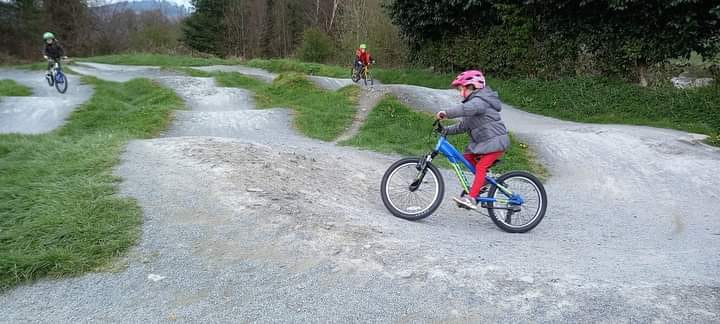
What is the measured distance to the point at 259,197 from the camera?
4656mm

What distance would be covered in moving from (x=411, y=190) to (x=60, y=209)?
10.6 feet

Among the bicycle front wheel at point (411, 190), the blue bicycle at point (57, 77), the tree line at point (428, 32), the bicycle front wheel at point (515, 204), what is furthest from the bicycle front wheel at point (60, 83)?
the bicycle front wheel at point (515, 204)

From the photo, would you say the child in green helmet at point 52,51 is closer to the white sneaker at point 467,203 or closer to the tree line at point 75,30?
the white sneaker at point 467,203

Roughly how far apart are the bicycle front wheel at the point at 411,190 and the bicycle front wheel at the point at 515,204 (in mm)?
585

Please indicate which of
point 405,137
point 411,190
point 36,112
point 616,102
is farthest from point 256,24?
point 411,190

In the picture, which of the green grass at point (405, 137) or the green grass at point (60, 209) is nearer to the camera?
the green grass at point (60, 209)

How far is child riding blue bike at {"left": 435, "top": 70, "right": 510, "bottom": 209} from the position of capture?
4754mm

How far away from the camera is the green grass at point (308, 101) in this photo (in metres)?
11.6

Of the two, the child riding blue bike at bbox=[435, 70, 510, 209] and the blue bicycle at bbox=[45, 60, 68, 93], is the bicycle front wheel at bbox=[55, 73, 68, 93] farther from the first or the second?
the child riding blue bike at bbox=[435, 70, 510, 209]

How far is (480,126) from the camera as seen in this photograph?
4.86 meters

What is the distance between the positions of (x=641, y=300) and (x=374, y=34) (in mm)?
26539

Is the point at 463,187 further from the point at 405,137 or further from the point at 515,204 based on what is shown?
the point at 405,137

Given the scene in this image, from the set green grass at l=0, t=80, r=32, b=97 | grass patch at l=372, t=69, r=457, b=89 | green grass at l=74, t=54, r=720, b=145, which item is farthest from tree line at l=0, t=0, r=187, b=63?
green grass at l=74, t=54, r=720, b=145

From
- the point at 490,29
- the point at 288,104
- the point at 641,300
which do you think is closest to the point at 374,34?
the point at 490,29
